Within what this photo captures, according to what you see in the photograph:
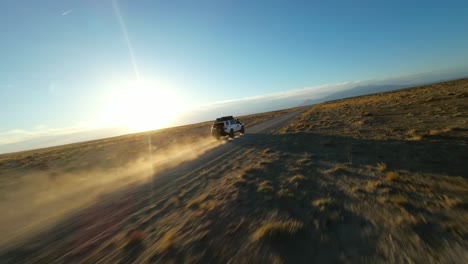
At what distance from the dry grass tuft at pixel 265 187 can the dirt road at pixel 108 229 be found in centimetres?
232

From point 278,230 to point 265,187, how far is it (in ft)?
9.90

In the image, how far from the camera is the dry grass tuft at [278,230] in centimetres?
485

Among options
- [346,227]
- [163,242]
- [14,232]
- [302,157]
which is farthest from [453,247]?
[14,232]

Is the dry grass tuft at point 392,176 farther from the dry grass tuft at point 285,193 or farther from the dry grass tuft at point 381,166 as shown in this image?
the dry grass tuft at point 285,193

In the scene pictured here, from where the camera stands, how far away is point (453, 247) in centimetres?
388

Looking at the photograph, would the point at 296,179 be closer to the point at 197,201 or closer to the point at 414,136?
the point at 197,201

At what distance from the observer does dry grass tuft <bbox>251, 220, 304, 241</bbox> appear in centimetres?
485

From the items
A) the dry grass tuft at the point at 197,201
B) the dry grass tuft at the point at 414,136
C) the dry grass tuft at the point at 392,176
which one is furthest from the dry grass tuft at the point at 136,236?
the dry grass tuft at the point at 414,136

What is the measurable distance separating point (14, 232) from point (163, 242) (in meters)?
5.89

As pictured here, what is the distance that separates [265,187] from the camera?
26.4 ft

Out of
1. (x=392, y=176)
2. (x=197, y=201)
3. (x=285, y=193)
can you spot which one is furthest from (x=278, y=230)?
(x=392, y=176)

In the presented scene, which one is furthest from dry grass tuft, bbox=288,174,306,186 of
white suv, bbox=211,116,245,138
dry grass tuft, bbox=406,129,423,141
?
white suv, bbox=211,116,245,138

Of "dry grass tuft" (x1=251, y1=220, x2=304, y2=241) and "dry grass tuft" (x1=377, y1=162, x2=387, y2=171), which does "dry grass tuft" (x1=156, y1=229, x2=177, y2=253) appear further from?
"dry grass tuft" (x1=377, y1=162, x2=387, y2=171)

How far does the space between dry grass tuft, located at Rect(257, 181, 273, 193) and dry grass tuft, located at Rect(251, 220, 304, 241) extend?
2350mm
